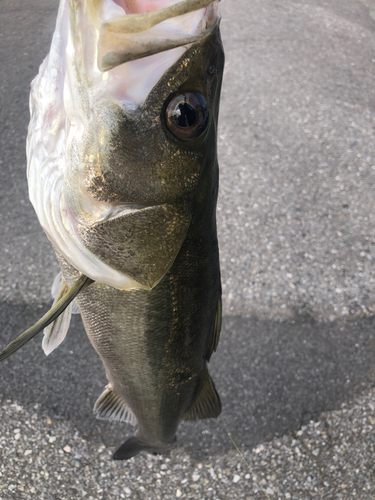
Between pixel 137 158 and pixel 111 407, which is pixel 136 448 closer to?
pixel 111 407

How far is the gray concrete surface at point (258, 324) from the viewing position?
7.39 feet

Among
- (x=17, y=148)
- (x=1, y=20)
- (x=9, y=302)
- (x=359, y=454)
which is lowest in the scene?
(x=359, y=454)

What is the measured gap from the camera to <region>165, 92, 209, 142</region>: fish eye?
842mm

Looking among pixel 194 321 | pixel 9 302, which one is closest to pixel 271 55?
pixel 9 302

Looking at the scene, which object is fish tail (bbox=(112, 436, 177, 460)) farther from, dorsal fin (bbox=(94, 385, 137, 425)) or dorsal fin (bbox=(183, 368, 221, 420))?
dorsal fin (bbox=(183, 368, 221, 420))

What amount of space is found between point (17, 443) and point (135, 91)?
2.02 m

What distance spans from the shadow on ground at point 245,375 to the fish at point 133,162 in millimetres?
1234

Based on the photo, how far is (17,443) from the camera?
7.31ft

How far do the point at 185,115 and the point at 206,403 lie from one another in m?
1.10

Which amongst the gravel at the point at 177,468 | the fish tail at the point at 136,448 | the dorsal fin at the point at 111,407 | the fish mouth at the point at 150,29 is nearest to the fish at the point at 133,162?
the fish mouth at the point at 150,29

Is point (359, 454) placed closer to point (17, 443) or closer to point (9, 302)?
point (17, 443)

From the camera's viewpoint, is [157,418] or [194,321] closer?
[194,321]

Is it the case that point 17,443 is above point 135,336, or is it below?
below

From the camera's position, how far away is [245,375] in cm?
260
